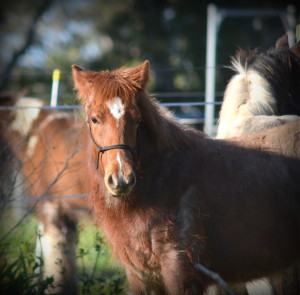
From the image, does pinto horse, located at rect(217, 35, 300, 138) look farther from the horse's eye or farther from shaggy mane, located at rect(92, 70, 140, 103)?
the horse's eye

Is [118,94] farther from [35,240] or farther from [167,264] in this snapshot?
[35,240]

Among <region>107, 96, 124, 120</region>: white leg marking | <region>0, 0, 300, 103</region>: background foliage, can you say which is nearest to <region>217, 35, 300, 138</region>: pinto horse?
<region>107, 96, 124, 120</region>: white leg marking

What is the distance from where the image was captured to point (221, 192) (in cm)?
341

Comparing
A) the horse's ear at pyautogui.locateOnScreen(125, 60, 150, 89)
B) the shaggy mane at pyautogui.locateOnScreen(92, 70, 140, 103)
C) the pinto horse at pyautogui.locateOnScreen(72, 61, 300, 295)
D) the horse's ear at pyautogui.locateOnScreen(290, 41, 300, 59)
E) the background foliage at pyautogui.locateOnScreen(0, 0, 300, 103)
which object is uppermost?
the background foliage at pyautogui.locateOnScreen(0, 0, 300, 103)

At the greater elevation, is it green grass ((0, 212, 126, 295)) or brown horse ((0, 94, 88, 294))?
brown horse ((0, 94, 88, 294))

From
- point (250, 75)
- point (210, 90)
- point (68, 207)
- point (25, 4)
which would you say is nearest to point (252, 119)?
point (250, 75)

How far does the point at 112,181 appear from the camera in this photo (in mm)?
3008

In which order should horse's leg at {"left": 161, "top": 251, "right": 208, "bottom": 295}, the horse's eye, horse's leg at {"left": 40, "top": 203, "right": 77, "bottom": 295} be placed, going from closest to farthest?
horse's leg at {"left": 161, "top": 251, "right": 208, "bottom": 295}
the horse's eye
horse's leg at {"left": 40, "top": 203, "right": 77, "bottom": 295}

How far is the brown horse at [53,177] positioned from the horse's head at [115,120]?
1879mm

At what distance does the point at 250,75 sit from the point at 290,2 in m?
9.74

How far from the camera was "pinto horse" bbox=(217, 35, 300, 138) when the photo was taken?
16.1 ft

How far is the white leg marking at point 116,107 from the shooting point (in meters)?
3.19

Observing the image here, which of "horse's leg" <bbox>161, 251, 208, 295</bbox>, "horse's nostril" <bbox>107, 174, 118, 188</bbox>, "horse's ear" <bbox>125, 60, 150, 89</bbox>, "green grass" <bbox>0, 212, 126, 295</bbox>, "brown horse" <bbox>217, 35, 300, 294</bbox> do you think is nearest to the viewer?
"horse's nostril" <bbox>107, 174, 118, 188</bbox>

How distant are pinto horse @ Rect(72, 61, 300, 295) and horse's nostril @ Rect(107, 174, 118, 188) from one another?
11cm
